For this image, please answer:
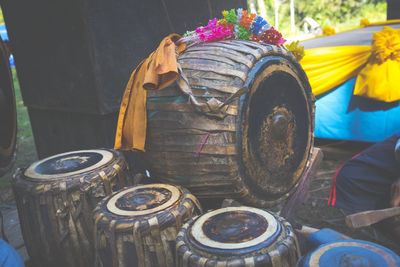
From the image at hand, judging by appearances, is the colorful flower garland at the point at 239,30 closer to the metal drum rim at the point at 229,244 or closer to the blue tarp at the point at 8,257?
the metal drum rim at the point at 229,244

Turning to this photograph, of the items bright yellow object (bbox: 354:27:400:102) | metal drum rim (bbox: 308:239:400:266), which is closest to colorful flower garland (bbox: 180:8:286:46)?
metal drum rim (bbox: 308:239:400:266)

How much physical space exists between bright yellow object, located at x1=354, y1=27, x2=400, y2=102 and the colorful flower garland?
205 cm

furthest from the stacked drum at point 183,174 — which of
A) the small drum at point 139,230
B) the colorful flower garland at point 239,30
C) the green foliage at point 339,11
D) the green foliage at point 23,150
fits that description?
the green foliage at point 339,11

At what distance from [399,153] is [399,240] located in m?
0.56

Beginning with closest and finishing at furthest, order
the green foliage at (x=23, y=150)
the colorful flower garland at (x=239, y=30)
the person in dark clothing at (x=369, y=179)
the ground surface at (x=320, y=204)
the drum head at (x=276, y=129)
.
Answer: the drum head at (x=276, y=129)
the colorful flower garland at (x=239, y=30)
the person in dark clothing at (x=369, y=179)
the ground surface at (x=320, y=204)
the green foliage at (x=23, y=150)

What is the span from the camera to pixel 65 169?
201 centimetres

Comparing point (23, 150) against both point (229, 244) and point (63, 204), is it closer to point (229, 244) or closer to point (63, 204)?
point (63, 204)

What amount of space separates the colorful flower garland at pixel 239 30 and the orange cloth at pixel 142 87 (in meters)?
0.17

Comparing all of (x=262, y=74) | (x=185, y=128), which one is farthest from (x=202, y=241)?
(x=262, y=74)

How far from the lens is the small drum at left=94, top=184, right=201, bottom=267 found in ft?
5.02

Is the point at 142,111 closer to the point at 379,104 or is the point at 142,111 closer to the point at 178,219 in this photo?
the point at 178,219

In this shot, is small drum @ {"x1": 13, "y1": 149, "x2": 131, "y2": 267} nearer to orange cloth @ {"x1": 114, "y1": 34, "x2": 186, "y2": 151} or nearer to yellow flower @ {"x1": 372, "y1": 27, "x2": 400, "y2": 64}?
orange cloth @ {"x1": 114, "y1": 34, "x2": 186, "y2": 151}

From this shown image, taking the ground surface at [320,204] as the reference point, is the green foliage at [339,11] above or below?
above

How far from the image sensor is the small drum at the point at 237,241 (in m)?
1.28
